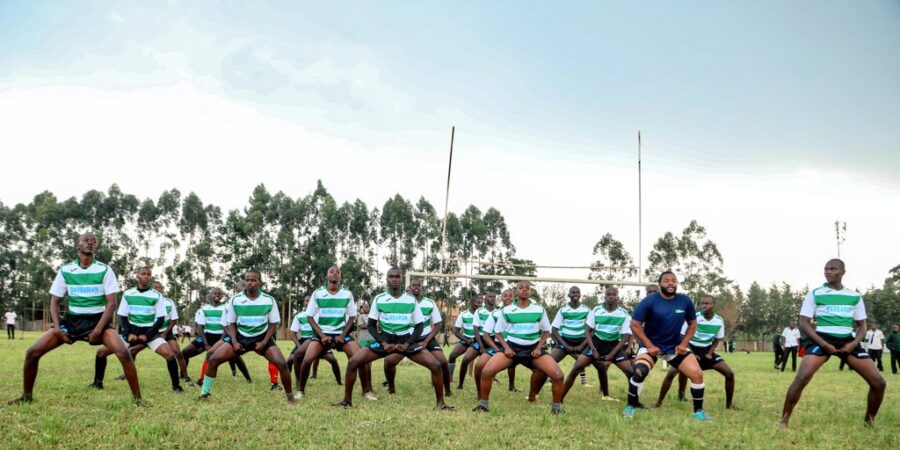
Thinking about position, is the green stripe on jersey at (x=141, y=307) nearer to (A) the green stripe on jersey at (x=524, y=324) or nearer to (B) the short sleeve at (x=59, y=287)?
(B) the short sleeve at (x=59, y=287)

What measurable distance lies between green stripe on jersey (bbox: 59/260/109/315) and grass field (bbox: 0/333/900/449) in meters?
1.46

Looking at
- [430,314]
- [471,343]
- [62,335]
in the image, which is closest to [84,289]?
[62,335]

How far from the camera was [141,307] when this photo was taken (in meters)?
12.2

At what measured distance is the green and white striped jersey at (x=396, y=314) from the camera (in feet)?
36.1

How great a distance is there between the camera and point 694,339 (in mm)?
12188

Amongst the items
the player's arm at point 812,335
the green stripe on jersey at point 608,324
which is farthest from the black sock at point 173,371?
the player's arm at point 812,335

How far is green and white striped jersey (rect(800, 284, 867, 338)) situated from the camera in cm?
930

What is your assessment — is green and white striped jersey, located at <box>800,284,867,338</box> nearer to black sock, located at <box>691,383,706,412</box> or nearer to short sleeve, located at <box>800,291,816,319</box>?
short sleeve, located at <box>800,291,816,319</box>

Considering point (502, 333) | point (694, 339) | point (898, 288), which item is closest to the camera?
point (502, 333)

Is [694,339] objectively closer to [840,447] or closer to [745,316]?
[840,447]

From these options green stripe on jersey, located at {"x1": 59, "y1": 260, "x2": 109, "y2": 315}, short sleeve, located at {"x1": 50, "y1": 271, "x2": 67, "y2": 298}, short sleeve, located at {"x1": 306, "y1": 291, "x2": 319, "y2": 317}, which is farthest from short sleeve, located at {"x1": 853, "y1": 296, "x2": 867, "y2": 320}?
short sleeve, located at {"x1": 50, "y1": 271, "x2": 67, "y2": 298}

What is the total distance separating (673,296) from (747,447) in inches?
111

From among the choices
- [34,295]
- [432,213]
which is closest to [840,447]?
[432,213]

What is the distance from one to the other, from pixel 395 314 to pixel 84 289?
4.90m
